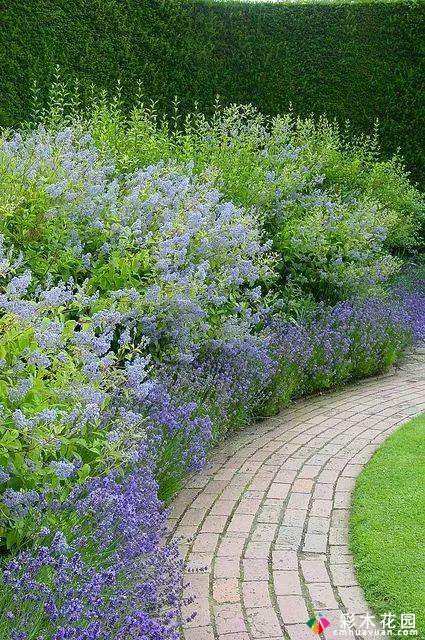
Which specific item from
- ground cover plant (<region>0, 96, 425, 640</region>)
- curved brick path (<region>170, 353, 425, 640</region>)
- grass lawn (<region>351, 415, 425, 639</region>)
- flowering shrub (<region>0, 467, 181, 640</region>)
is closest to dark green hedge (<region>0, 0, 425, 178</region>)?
ground cover plant (<region>0, 96, 425, 640</region>)

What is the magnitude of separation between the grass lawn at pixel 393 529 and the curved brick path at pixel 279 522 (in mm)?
74

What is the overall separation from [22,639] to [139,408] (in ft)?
6.50

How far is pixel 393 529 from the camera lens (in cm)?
364

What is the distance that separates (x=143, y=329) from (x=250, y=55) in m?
8.10

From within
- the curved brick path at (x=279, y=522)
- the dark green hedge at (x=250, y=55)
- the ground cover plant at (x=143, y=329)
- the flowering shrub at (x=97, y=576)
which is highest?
the dark green hedge at (x=250, y=55)

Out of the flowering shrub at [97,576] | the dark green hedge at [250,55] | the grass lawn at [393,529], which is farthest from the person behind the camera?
the dark green hedge at [250,55]

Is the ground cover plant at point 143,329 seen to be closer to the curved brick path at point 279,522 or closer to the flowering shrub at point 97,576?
the flowering shrub at point 97,576

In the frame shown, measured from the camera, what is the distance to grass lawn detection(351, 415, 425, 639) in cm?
305

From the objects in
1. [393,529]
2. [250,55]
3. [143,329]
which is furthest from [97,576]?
[250,55]

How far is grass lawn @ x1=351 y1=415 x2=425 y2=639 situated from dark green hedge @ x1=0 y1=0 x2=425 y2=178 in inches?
273

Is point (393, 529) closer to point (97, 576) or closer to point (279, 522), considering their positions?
point (279, 522)

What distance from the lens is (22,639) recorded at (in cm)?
197

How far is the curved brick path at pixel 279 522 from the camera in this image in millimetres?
Answer: 2947

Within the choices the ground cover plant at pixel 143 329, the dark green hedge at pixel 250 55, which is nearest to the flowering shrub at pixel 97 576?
the ground cover plant at pixel 143 329
